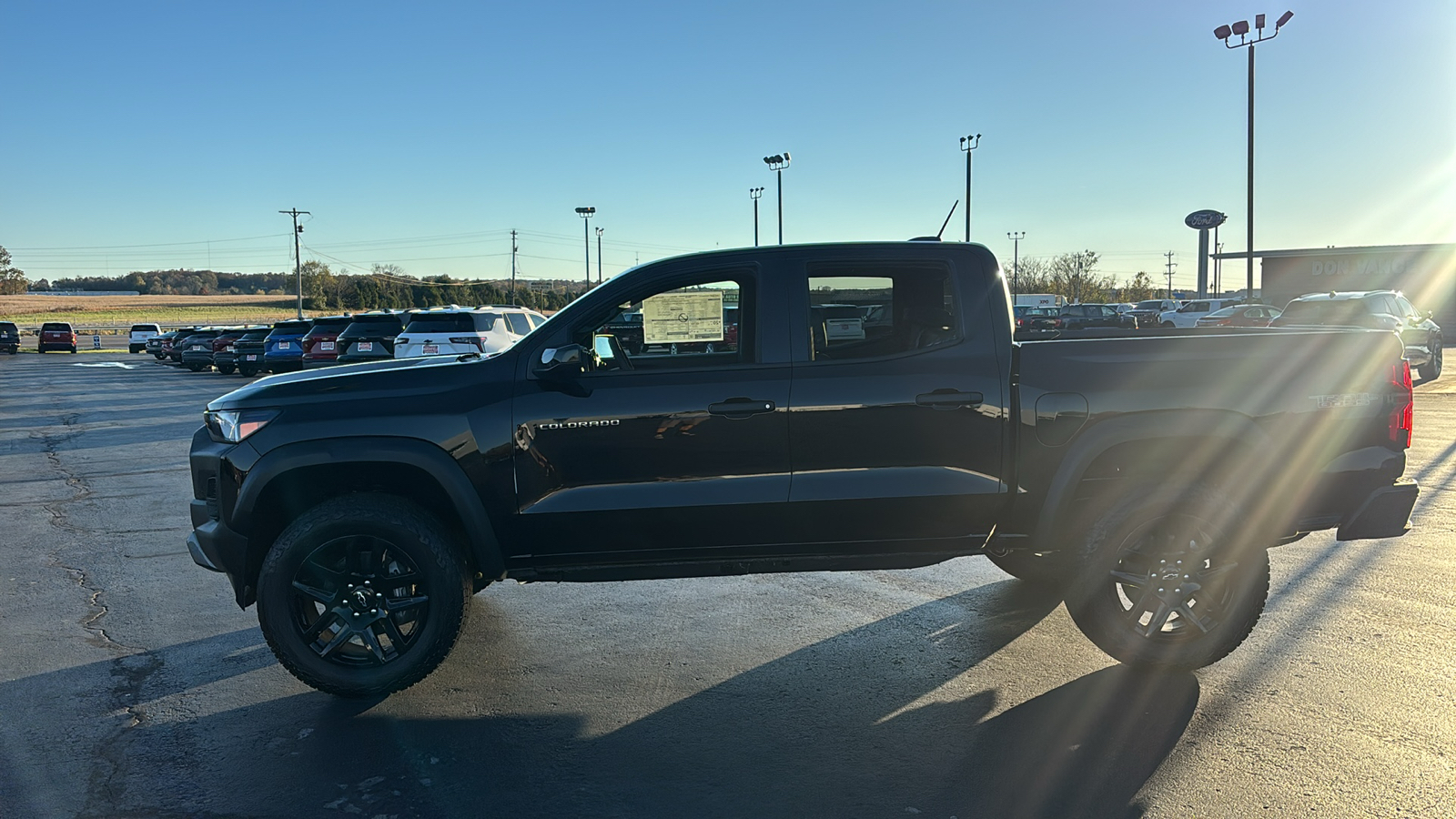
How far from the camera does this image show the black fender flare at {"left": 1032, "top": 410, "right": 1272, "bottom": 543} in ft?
14.9

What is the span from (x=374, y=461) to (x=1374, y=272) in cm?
6158

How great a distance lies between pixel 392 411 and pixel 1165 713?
11.4 ft

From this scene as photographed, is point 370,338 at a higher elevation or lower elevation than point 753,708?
higher

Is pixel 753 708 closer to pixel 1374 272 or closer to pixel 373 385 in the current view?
pixel 373 385

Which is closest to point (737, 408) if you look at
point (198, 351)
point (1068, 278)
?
point (198, 351)

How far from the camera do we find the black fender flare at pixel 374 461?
4367 millimetres

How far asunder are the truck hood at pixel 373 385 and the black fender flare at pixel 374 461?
0.65 ft

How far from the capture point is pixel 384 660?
4449 mm

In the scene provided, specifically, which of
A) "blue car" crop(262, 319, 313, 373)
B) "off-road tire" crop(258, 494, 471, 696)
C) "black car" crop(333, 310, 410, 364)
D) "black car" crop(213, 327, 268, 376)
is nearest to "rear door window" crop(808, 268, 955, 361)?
"off-road tire" crop(258, 494, 471, 696)

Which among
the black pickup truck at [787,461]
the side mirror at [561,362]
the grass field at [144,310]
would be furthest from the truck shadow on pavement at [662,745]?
the grass field at [144,310]

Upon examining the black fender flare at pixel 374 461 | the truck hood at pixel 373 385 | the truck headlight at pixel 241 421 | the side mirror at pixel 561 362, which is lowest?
the black fender flare at pixel 374 461

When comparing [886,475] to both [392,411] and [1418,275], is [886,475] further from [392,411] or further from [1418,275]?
[1418,275]

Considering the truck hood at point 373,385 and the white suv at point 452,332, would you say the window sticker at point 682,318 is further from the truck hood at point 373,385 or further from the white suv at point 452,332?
the white suv at point 452,332

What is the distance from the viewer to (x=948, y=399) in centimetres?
449
